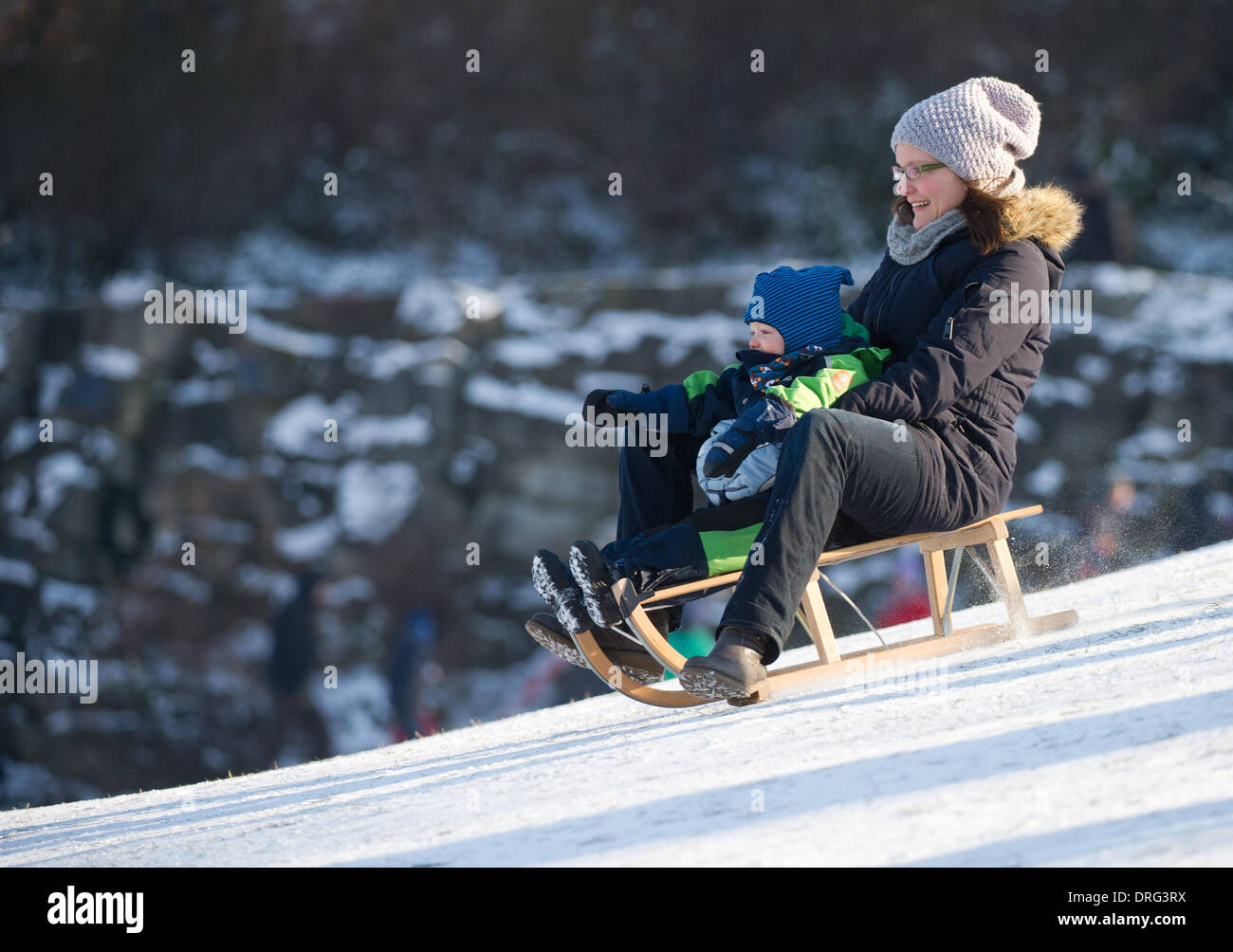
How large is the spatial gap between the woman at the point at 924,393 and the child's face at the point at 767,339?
287 millimetres

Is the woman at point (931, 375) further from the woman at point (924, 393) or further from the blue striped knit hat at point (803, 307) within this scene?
the blue striped knit hat at point (803, 307)

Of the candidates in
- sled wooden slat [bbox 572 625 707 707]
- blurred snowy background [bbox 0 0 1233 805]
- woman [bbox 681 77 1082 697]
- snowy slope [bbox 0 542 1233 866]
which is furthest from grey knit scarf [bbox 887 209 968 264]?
blurred snowy background [bbox 0 0 1233 805]

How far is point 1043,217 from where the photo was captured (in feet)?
9.44

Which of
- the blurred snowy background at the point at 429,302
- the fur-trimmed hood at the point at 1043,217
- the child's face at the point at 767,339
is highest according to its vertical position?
the blurred snowy background at the point at 429,302

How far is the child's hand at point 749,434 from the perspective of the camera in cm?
257

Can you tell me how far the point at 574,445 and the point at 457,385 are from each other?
0.98m

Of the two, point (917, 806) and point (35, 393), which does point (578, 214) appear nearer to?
point (35, 393)

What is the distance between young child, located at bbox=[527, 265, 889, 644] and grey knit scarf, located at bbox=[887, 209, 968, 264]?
17 cm

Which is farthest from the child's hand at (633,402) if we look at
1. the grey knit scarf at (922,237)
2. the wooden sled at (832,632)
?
the grey knit scarf at (922,237)

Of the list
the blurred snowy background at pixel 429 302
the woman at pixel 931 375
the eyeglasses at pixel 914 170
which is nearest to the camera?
the woman at pixel 931 375

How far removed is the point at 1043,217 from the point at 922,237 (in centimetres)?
28
